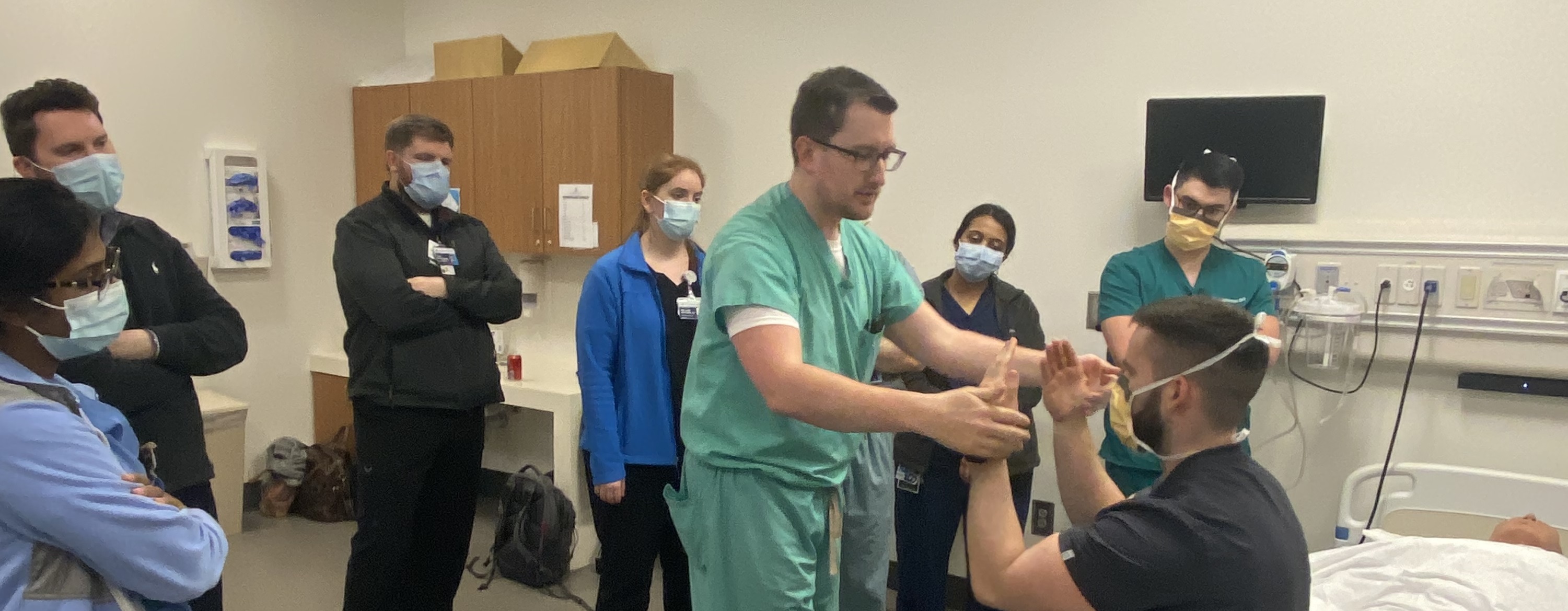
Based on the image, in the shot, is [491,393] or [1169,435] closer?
[1169,435]

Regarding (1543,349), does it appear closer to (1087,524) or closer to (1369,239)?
(1369,239)

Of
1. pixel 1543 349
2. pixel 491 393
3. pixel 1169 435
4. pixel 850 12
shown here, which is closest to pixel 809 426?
pixel 1169 435

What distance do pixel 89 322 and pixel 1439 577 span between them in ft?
8.75

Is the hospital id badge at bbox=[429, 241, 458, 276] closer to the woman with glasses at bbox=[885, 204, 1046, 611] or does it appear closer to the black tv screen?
the woman with glasses at bbox=[885, 204, 1046, 611]

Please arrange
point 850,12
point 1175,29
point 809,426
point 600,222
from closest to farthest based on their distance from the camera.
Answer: point 809,426 → point 1175,29 → point 850,12 → point 600,222

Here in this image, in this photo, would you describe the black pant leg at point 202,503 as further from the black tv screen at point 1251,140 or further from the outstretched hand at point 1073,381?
the black tv screen at point 1251,140

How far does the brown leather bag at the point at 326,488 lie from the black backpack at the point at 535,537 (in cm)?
102

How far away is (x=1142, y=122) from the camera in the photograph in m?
3.14

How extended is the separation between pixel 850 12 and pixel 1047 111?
91 centimetres

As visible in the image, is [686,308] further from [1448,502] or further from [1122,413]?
[1448,502]

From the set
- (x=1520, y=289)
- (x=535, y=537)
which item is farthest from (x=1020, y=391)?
(x=535, y=537)

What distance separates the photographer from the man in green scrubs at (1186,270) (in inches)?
103

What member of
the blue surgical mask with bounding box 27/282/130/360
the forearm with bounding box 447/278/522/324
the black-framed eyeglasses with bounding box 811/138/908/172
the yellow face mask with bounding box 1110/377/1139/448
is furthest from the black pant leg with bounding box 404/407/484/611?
the yellow face mask with bounding box 1110/377/1139/448

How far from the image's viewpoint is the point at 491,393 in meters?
2.73
